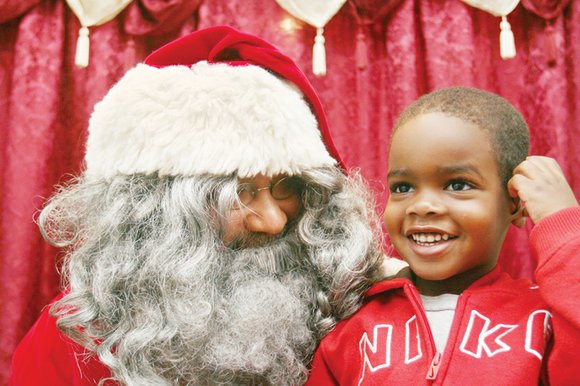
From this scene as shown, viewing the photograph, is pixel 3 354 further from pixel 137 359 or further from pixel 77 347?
pixel 137 359

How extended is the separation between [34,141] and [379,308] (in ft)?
4.04

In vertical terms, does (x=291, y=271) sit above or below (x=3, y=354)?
above

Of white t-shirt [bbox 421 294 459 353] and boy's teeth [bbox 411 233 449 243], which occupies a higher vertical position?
boy's teeth [bbox 411 233 449 243]

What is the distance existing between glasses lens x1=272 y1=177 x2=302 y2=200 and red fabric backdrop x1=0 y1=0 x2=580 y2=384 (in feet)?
2.07

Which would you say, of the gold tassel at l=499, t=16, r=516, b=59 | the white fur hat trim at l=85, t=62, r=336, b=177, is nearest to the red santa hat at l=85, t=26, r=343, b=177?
the white fur hat trim at l=85, t=62, r=336, b=177

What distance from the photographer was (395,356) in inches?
41.6

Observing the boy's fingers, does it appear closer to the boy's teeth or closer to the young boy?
the young boy

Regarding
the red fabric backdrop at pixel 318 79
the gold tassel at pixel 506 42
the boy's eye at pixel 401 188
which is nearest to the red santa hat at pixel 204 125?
the boy's eye at pixel 401 188

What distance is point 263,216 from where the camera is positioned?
1212 mm

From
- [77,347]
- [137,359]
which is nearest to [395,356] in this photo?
[137,359]

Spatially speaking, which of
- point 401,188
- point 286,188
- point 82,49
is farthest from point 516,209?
point 82,49

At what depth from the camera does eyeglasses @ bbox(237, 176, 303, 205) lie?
1.21 metres

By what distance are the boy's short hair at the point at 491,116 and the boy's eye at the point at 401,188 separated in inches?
4.8

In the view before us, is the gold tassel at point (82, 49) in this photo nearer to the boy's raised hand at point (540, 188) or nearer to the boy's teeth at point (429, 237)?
the boy's teeth at point (429, 237)
